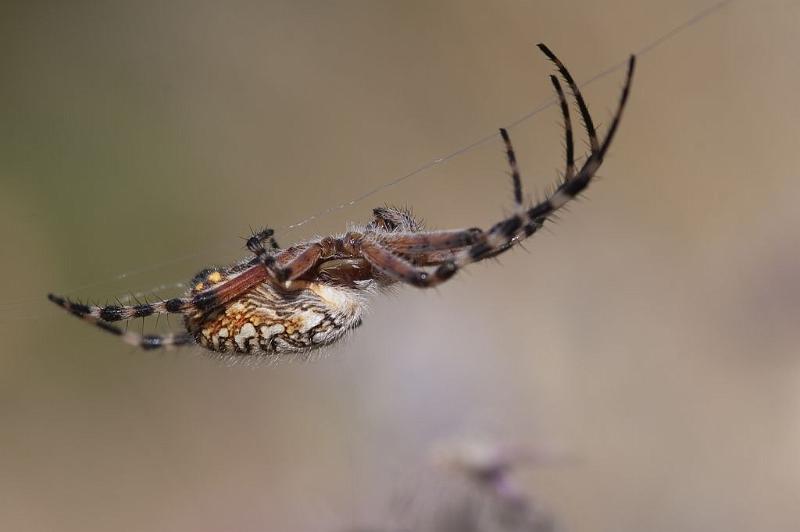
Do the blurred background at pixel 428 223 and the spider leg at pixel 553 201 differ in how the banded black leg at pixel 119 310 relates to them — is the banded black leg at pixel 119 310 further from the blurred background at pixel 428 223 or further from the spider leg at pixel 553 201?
the blurred background at pixel 428 223

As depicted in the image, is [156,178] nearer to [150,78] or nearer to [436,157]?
[150,78]

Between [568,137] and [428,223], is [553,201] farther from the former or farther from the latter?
[428,223]

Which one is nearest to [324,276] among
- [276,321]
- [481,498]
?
[276,321]

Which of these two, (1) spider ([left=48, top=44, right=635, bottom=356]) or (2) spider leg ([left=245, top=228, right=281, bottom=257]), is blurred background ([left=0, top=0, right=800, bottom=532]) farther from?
(2) spider leg ([left=245, top=228, right=281, bottom=257])

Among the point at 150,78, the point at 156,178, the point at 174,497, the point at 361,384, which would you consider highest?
the point at 150,78

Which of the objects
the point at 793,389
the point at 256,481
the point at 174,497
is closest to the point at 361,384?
the point at 256,481

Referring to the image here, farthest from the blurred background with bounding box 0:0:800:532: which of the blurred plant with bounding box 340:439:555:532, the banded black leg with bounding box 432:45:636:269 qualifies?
the banded black leg with bounding box 432:45:636:269

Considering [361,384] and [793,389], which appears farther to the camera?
[361,384]
